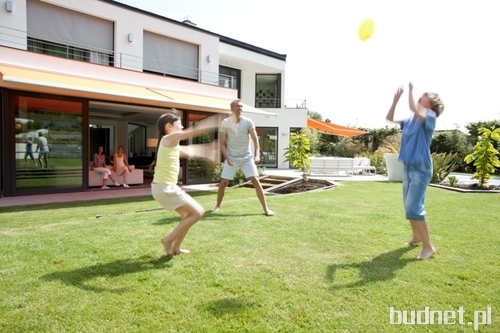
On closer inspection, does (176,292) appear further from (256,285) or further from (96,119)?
(96,119)

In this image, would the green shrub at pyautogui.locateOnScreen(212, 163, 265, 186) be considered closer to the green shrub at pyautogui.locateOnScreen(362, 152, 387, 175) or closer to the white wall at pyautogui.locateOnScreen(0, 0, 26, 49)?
the white wall at pyautogui.locateOnScreen(0, 0, 26, 49)

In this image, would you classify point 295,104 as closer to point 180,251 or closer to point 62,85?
point 62,85

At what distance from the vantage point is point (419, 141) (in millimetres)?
4117

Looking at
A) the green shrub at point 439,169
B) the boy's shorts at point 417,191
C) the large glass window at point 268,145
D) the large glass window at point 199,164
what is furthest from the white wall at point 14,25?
the large glass window at point 268,145

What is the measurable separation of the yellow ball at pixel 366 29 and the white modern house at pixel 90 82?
7.15 meters

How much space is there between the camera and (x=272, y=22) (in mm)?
6340

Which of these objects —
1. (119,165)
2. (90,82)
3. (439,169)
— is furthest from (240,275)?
(439,169)

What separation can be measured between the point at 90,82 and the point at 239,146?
20.7 feet

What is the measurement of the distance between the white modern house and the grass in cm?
486

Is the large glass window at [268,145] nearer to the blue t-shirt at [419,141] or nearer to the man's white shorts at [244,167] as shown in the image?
the man's white shorts at [244,167]

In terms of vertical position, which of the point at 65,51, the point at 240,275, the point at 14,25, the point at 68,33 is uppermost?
the point at 68,33

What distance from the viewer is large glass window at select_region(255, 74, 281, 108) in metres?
27.0

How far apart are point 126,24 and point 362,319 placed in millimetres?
15130

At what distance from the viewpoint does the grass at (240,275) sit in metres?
2.60
